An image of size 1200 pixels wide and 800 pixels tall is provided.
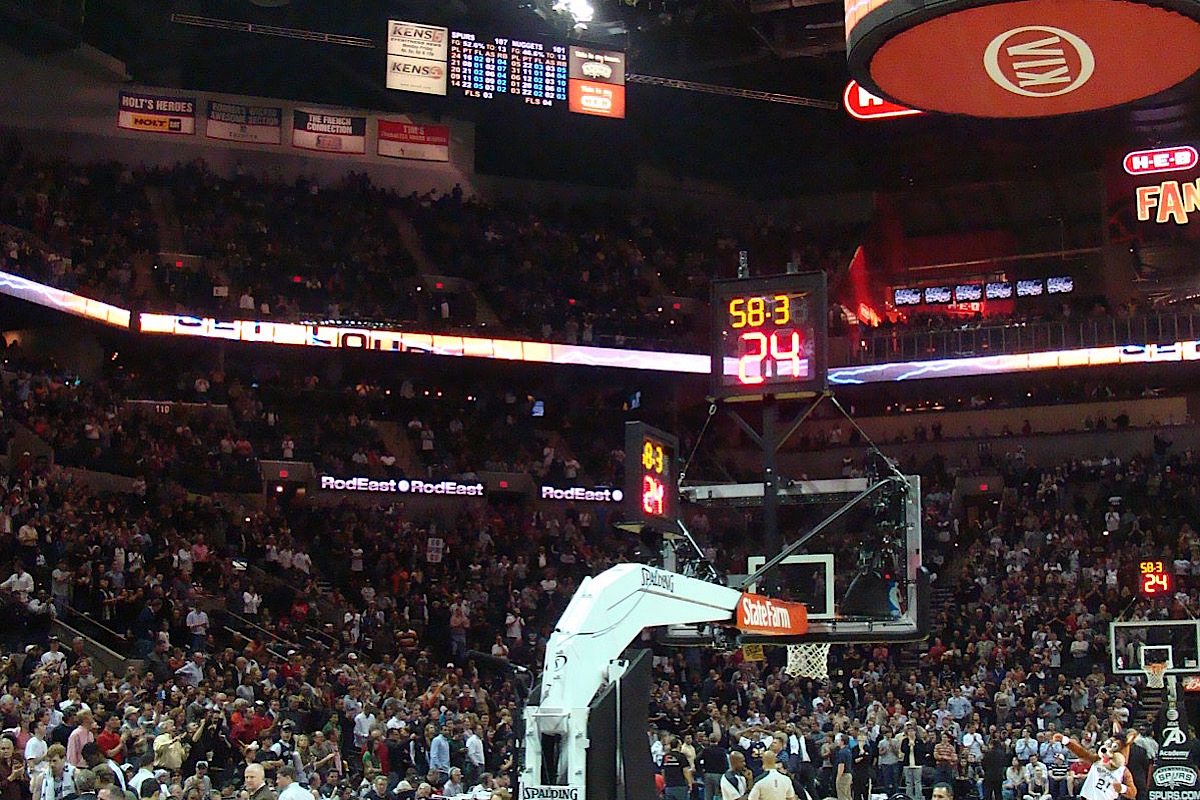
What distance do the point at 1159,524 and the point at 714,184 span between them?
62.3ft

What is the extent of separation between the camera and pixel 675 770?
2506cm

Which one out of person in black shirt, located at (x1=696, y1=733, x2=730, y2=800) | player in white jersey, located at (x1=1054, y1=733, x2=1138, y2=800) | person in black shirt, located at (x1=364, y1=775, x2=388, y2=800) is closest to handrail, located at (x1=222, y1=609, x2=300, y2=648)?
person in black shirt, located at (x1=696, y1=733, x2=730, y2=800)

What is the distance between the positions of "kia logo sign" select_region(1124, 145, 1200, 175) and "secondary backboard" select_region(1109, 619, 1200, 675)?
1581cm

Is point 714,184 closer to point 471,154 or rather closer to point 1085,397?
point 471,154

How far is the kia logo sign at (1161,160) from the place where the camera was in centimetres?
4112

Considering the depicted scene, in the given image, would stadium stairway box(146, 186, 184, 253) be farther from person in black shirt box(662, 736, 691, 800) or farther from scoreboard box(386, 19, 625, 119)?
person in black shirt box(662, 736, 691, 800)

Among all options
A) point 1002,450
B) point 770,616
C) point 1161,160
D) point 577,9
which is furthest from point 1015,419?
point 770,616

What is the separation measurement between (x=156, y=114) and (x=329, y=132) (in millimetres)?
4911

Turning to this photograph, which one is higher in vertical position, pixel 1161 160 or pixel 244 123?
pixel 244 123

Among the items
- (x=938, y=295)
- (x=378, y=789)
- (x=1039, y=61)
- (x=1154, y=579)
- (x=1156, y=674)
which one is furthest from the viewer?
(x=938, y=295)

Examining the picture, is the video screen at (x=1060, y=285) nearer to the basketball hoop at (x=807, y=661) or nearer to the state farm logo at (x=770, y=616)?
the basketball hoop at (x=807, y=661)

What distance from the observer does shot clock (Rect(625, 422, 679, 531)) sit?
45.5ft

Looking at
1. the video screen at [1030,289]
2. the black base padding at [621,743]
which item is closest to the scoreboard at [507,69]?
the video screen at [1030,289]

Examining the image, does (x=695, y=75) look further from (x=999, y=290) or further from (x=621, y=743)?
(x=621, y=743)
